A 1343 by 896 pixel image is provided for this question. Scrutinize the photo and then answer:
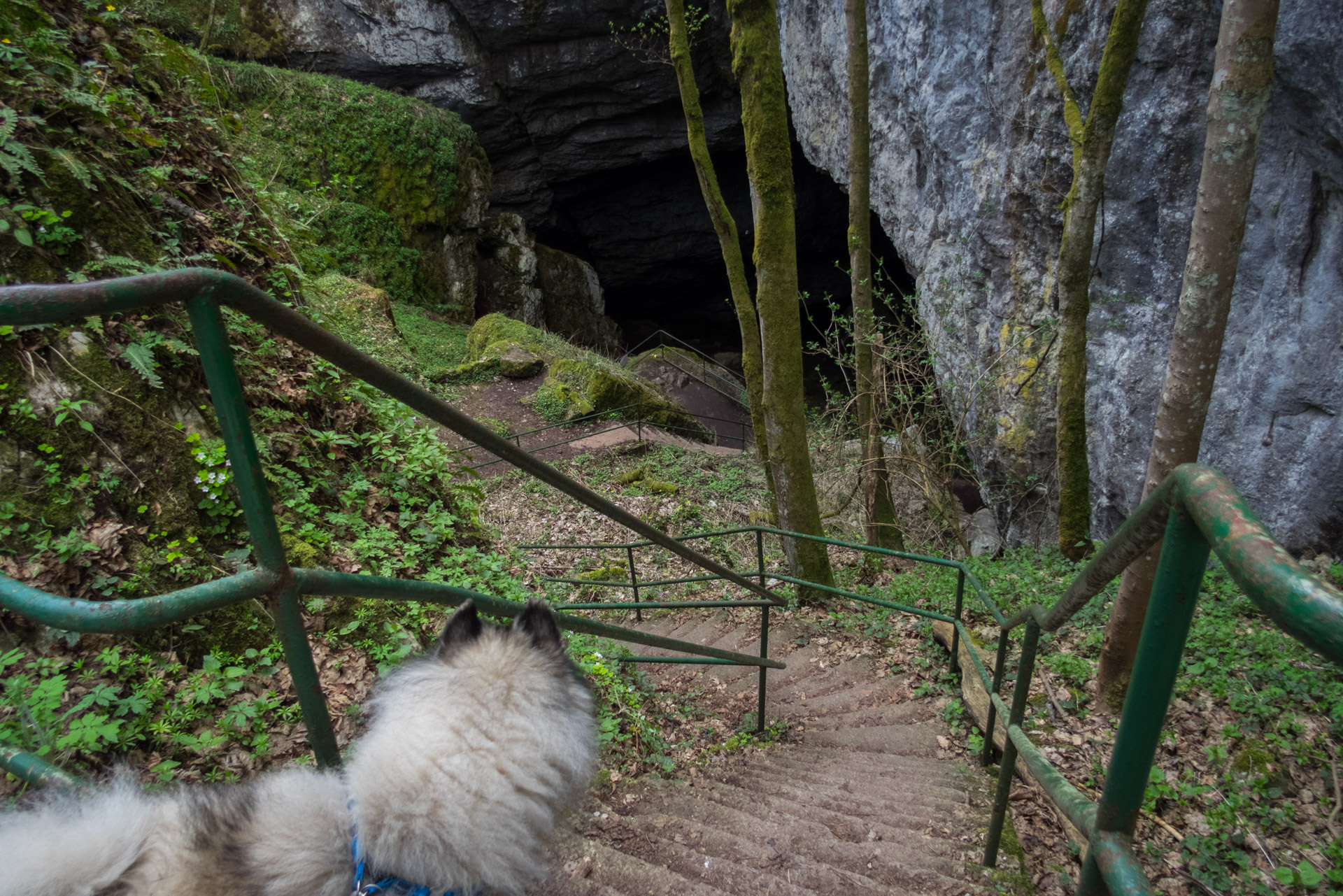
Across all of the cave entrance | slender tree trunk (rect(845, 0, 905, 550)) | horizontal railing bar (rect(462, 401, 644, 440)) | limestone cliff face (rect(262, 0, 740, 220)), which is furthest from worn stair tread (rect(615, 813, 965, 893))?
the cave entrance

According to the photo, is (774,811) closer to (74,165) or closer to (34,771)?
(34,771)

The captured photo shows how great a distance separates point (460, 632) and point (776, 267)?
5.26 meters

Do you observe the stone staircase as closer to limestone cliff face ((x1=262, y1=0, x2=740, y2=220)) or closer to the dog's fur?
the dog's fur

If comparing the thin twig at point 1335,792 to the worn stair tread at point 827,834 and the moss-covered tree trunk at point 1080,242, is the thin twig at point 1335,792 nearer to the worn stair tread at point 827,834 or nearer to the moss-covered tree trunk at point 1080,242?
the worn stair tread at point 827,834

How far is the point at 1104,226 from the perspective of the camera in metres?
7.58

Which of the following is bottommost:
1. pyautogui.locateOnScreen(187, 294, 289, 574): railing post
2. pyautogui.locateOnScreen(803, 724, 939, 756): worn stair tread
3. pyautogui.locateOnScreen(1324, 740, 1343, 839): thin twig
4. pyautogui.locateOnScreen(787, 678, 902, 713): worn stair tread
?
pyautogui.locateOnScreen(787, 678, 902, 713): worn stair tread

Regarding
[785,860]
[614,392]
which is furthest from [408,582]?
[614,392]

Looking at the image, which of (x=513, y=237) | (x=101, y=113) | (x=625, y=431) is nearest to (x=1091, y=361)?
(x=625, y=431)

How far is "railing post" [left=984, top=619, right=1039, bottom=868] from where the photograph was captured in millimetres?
2154

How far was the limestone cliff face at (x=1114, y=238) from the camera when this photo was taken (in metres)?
5.70

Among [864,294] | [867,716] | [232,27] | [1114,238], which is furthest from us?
[232,27]

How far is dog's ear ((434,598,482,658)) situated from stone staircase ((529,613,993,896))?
20.0 inches

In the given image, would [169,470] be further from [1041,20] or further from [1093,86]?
[1093,86]

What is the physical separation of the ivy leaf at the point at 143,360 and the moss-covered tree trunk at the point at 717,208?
16.9ft
